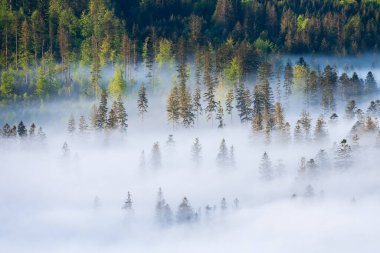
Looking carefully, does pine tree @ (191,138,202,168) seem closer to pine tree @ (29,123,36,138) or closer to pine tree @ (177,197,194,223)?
pine tree @ (177,197,194,223)

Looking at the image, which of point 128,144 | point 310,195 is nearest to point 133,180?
point 128,144

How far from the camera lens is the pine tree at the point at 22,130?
197m

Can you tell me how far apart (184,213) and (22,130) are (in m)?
40.0

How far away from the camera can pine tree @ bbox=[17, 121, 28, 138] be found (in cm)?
19712

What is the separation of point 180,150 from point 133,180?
39.3 ft

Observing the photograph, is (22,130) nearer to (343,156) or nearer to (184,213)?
(184,213)

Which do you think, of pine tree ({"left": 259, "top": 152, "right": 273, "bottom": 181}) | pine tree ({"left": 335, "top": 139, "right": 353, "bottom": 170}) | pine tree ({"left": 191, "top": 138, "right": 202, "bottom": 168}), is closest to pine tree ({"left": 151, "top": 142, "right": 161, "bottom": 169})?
pine tree ({"left": 191, "top": 138, "right": 202, "bottom": 168})

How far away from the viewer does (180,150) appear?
647 feet

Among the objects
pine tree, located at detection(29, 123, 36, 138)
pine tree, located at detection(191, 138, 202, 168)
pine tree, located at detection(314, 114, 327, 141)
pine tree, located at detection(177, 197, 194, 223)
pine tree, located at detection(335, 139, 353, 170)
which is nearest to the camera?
pine tree, located at detection(177, 197, 194, 223)

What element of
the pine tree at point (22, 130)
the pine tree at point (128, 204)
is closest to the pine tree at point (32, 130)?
the pine tree at point (22, 130)

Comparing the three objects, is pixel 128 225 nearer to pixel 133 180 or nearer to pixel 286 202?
pixel 133 180

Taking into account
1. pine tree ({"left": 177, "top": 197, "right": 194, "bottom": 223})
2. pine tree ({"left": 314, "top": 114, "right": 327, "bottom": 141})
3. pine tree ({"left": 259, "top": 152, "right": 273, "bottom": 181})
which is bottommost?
pine tree ({"left": 177, "top": 197, "right": 194, "bottom": 223})

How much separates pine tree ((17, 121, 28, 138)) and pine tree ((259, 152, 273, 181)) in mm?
50487

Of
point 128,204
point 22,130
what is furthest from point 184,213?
point 22,130
